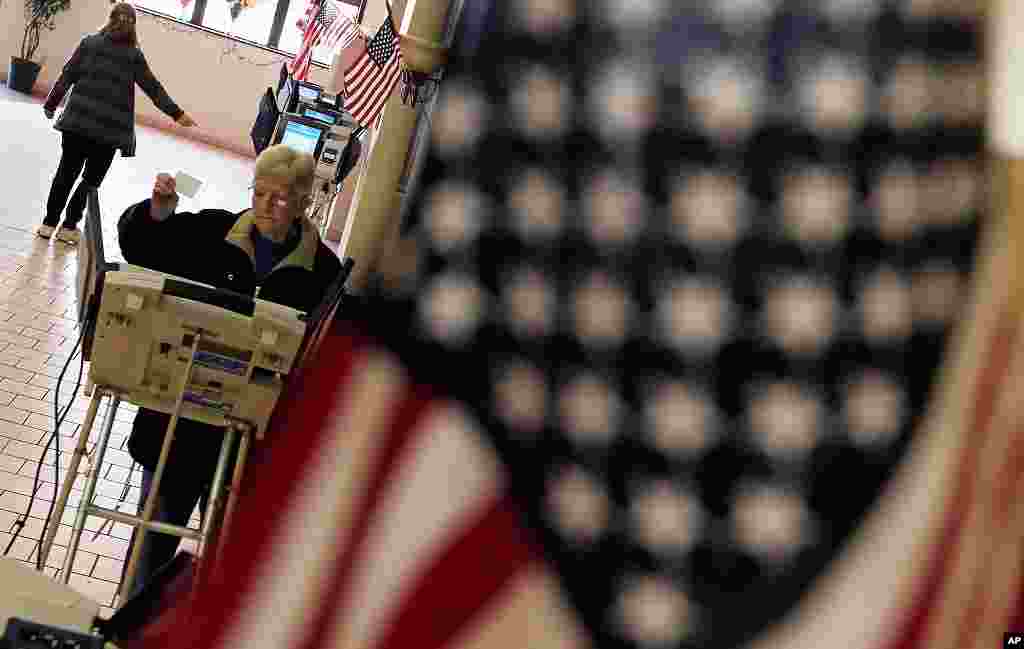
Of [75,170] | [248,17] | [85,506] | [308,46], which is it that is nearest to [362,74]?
[75,170]

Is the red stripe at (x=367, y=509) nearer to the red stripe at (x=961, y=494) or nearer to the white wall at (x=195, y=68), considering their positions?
the red stripe at (x=961, y=494)

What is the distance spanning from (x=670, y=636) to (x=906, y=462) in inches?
9.6

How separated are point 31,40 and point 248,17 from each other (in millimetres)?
2971

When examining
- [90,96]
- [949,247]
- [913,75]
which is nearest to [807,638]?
[949,247]

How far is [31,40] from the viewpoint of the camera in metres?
16.1

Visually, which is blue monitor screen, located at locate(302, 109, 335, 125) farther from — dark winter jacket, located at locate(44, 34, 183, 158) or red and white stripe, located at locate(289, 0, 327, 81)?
dark winter jacket, located at locate(44, 34, 183, 158)

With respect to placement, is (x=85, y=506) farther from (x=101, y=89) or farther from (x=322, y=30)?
(x=322, y=30)

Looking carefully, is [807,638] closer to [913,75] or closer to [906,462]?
[906,462]

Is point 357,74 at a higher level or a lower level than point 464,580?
lower

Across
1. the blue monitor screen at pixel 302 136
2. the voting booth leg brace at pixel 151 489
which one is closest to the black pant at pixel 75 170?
the blue monitor screen at pixel 302 136

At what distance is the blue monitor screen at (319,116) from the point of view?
11.5 meters

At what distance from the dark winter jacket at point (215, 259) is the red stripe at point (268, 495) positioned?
247cm

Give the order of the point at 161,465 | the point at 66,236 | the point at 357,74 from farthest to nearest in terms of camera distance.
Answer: the point at 66,236, the point at 357,74, the point at 161,465

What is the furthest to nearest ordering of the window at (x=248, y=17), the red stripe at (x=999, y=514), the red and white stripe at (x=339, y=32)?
the window at (x=248, y=17)
the red and white stripe at (x=339, y=32)
the red stripe at (x=999, y=514)
